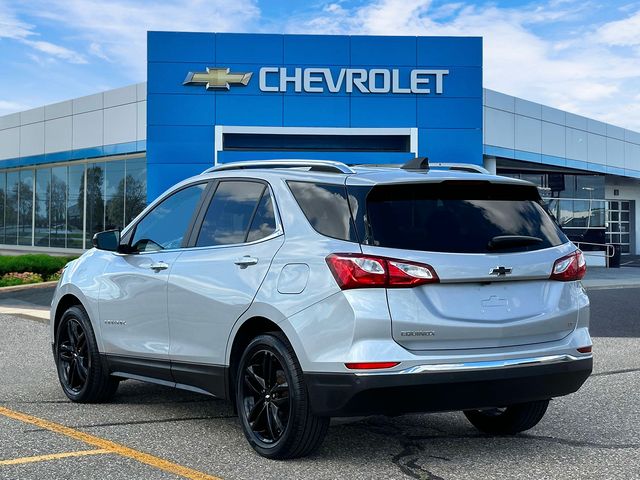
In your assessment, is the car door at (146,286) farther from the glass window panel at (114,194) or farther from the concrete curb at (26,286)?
the glass window panel at (114,194)

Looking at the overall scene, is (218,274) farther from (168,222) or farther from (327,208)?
(168,222)

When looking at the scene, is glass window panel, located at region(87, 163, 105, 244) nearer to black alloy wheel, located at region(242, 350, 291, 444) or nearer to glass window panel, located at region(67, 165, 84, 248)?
glass window panel, located at region(67, 165, 84, 248)

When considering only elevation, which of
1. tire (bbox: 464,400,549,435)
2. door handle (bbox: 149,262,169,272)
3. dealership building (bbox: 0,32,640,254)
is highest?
dealership building (bbox: 0,32,640,254)

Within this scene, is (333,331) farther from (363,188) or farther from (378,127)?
(378,127)

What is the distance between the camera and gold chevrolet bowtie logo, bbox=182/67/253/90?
2722cm

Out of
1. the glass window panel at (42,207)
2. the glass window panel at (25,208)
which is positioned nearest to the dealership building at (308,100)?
the glass window panel at (42,207)

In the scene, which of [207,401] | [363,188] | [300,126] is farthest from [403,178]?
[300,126]

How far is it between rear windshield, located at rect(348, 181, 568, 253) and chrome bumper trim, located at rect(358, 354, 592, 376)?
635mm

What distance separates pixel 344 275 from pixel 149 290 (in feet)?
6.97

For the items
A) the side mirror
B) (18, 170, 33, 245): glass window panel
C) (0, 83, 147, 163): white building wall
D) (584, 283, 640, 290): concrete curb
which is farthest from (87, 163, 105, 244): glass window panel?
the side mirror

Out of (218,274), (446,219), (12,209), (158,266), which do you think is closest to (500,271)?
(446,219)

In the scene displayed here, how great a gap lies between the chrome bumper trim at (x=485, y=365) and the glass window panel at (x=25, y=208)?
42092 millimetres

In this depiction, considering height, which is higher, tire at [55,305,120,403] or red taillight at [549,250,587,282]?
red taillight at [549,250,587,282]

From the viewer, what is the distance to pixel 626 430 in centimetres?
613
